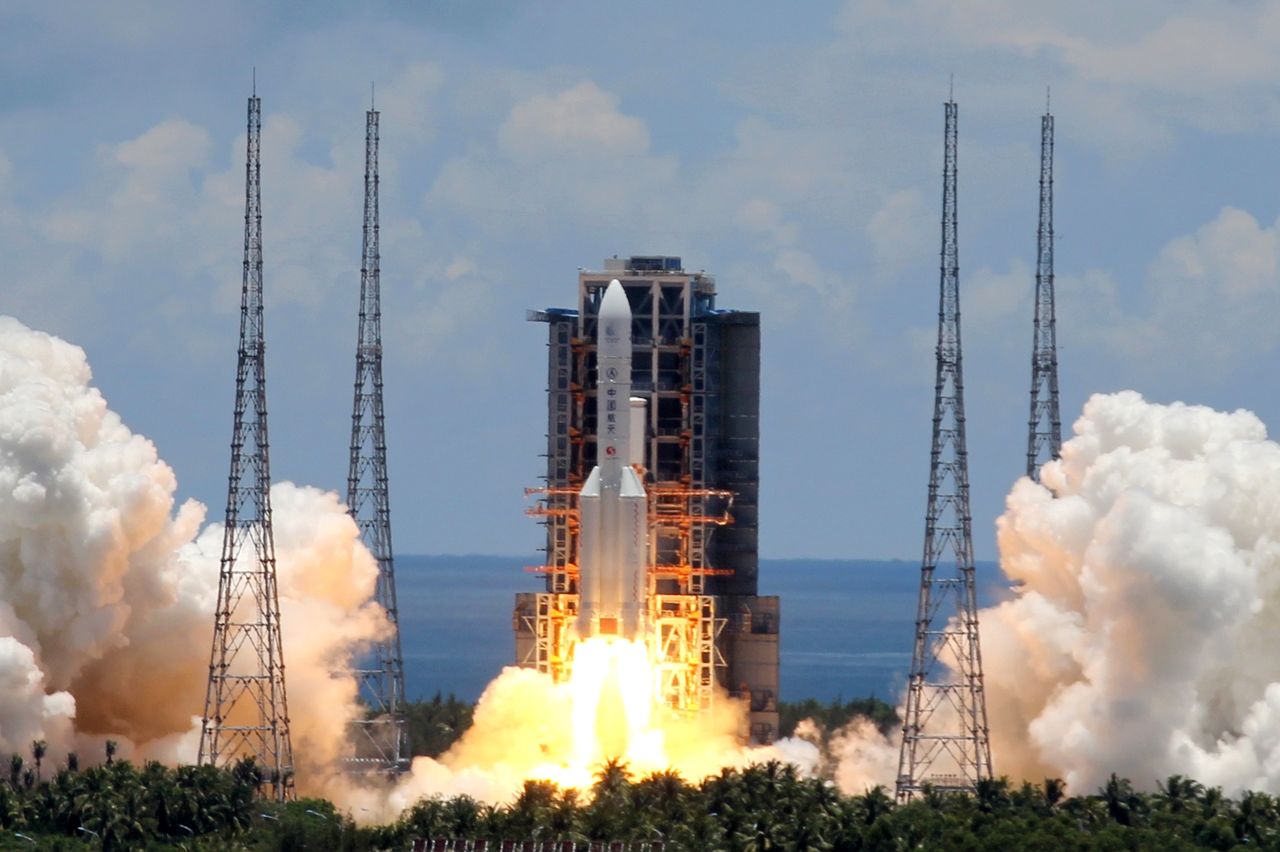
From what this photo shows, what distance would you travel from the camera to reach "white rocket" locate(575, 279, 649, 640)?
8362 cm

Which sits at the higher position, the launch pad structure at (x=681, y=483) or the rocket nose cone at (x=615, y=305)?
the rocket nose cone at (x=615, y=305)

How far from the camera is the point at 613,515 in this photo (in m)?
84.1

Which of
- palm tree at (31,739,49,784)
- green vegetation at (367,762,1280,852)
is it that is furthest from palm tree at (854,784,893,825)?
palm tree at (31,739,49,784)

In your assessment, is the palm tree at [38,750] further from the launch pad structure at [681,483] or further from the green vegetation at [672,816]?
the launch pad structure at [681,483]

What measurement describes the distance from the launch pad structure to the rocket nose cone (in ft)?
16.4

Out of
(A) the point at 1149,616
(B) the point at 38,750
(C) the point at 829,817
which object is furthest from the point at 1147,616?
(B) the point at 38,750

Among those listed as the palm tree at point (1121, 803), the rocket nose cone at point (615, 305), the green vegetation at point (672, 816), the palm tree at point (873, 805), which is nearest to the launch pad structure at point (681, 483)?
the rocket nose cone at point (615, 305)

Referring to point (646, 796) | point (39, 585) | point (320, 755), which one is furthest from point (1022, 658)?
point (39, 585)

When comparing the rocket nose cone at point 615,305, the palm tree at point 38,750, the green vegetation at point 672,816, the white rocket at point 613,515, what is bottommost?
the green vegetation at point 672,816

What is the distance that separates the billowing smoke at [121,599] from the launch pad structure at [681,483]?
229 inches

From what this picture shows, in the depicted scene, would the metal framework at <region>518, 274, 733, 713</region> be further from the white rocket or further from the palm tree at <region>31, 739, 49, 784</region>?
the palm tree at <region>31, 739, 49, 784</region>

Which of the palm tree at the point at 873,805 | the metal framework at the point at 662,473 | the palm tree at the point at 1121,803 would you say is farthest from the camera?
the metal framework at the point at 662,473

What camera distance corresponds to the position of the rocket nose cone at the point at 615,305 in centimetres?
8356

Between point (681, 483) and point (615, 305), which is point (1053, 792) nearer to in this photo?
point (681, 483)
